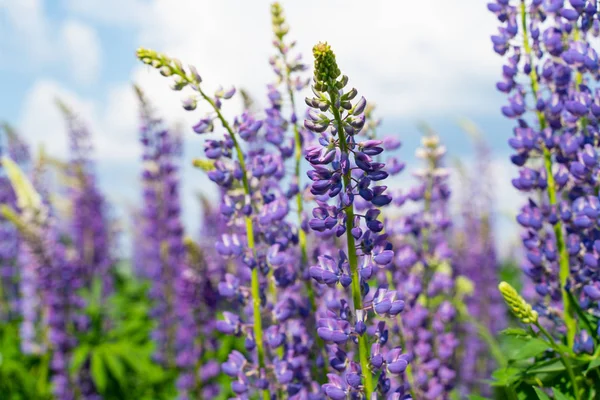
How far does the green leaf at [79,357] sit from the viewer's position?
617cm

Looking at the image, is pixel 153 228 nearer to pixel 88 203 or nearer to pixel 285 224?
pixel 88 203

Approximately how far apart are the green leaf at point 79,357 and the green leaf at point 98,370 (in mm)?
83

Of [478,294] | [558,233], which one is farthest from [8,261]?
[558,233]

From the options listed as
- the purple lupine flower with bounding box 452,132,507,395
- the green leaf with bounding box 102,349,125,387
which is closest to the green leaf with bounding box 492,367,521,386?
the purple lupine flower with bounding box 452,132,507,395

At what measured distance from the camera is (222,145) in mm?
3023

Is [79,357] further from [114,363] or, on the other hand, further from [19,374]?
[19,374]

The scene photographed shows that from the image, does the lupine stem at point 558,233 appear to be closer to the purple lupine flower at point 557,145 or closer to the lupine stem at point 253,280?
the purple lupine flower at point 557,145

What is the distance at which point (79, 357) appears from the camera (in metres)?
6.21

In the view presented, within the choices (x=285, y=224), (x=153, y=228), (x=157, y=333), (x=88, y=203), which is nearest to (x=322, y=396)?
(x=285, y=224)

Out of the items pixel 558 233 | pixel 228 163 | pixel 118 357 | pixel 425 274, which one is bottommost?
pixel 118 357

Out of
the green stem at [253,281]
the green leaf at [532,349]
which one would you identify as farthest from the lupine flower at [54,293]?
the green leaf at [532,349]

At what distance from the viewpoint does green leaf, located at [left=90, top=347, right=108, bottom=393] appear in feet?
20.4

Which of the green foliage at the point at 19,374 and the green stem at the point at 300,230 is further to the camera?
the green foliage at the point at 19,374

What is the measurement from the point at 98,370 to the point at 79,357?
0.19m
